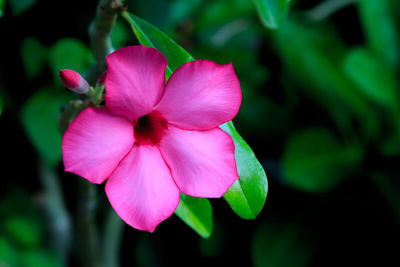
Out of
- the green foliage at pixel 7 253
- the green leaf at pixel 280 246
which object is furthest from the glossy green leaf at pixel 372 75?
the green foliage at pixel 7 253

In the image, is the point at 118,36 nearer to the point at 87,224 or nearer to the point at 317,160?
the point at 87,224

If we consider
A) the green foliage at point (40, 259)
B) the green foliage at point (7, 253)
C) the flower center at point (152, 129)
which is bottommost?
the green foliage at point (40, 259)

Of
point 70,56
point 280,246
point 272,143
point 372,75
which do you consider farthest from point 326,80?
point 70,56

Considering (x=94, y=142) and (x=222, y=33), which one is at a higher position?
(x=94, y=142)

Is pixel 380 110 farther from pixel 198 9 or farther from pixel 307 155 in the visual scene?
pixel 198 9

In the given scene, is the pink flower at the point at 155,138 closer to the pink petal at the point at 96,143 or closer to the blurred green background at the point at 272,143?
the pink petal at the point at 96,143

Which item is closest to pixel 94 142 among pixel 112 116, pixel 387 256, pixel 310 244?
pixel 112 116

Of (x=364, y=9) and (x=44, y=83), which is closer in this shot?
(x=44, y=83)
